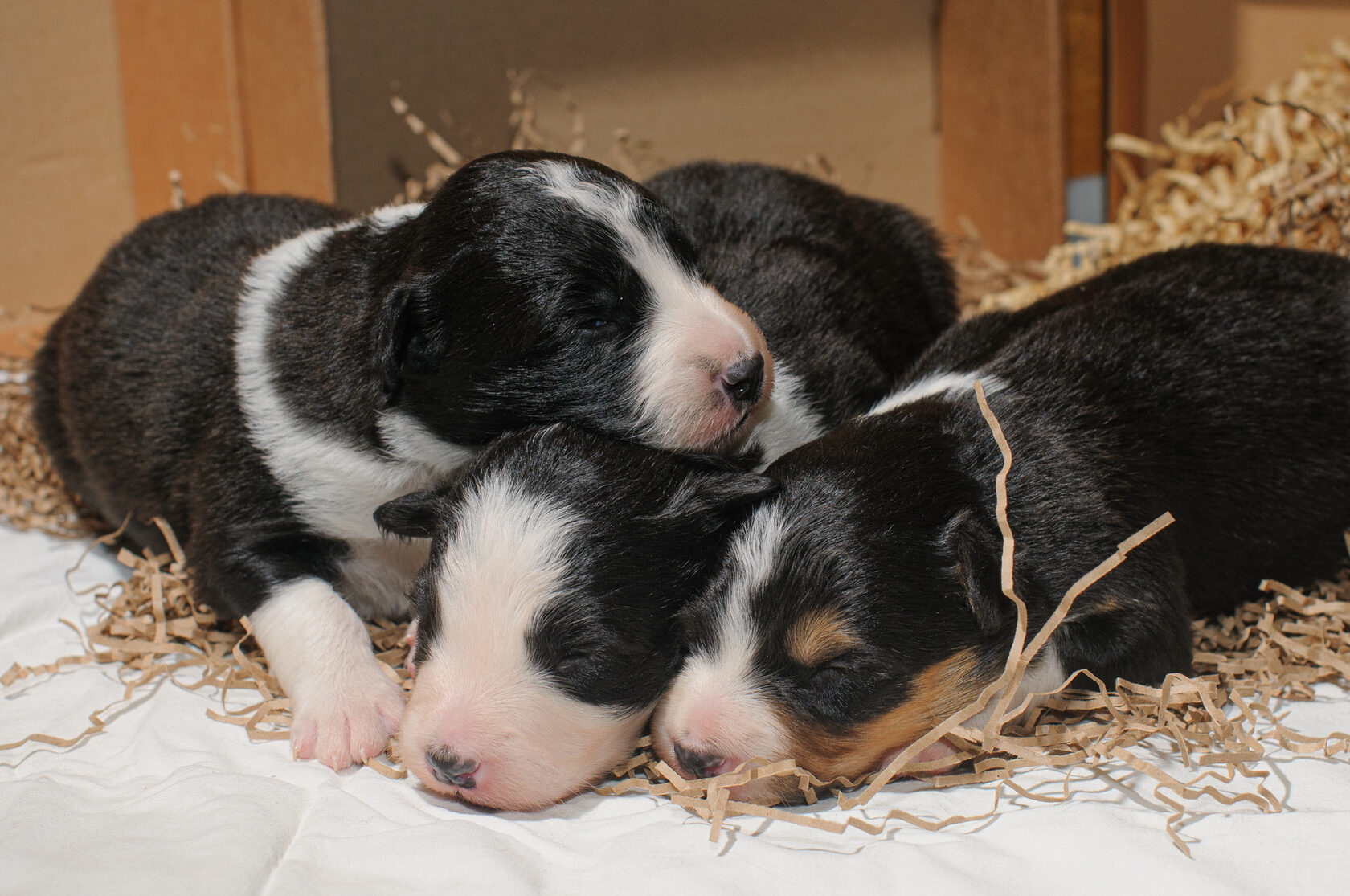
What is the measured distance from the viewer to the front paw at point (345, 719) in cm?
285

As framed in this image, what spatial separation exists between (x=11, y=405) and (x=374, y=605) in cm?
261

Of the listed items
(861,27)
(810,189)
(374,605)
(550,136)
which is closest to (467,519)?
(374,605)

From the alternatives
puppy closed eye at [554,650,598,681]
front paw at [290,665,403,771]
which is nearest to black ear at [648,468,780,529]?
→ puppy closed eye at [554,650,598,681]

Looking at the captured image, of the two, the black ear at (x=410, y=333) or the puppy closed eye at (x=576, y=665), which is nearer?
the puppy closed eye at (x=576, y=665)

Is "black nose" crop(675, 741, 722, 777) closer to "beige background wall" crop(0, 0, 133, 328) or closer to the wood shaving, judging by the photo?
the wood shaving

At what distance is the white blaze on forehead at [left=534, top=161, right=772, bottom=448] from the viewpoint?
108 inches

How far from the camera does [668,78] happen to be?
593 centimetres

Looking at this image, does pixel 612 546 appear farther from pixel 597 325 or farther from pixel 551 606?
pixel 597 325

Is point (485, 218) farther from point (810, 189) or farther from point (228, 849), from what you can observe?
point (810, 189)

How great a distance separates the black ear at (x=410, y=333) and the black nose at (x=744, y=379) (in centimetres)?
74

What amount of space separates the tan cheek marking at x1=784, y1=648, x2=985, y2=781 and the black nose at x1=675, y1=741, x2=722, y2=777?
7.0 inches

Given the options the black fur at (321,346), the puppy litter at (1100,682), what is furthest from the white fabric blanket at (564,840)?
the black fur at (321,346)

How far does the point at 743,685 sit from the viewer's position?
257 cm

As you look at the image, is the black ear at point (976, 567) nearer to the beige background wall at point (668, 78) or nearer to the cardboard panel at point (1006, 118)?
the beige background wall at point (668, 78)
